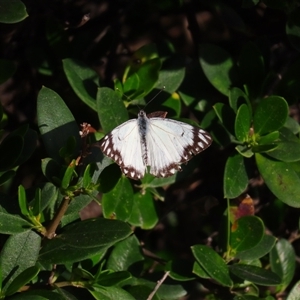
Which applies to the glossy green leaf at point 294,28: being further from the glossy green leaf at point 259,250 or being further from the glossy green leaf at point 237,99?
the glossy green leaf at point 259,250

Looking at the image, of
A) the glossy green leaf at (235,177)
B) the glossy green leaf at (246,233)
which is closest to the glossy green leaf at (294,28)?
the glossy green leaf at (235,177)

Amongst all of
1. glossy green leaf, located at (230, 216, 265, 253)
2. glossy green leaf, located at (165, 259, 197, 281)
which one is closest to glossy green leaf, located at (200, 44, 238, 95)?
glossy green leaf, located at (230, 216, 265, 253)

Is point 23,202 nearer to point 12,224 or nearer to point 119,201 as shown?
point 12,224

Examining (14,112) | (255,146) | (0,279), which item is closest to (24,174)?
(14,112)

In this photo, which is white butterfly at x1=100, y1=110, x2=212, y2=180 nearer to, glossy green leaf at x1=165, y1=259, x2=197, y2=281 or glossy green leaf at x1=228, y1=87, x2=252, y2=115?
glossy green leaf at x1=228, y1=87, x2=252, y2=115

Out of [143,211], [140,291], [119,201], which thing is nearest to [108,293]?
[140,291]
